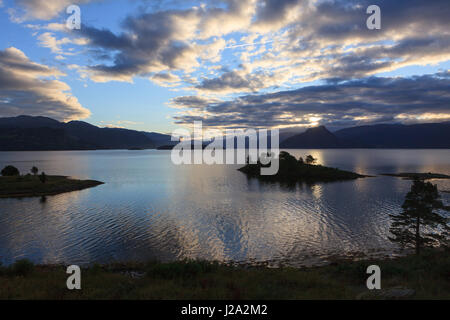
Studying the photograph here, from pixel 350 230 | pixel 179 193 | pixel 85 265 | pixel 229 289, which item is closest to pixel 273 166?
pixel 179 193

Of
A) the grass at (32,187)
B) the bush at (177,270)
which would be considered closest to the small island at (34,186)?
the grass at (32,187)

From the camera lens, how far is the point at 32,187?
88.1 metres

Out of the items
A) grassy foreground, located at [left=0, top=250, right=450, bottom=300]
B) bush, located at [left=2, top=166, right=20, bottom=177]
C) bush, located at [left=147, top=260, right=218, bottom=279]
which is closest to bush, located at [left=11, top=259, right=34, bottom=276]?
grassy foreground, located at [left=0, top=250, right=450, bottom=300]

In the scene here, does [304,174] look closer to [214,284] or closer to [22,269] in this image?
[214,284]

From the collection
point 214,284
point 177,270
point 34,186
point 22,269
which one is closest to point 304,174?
point 34,186

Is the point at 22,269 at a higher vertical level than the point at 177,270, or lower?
lower

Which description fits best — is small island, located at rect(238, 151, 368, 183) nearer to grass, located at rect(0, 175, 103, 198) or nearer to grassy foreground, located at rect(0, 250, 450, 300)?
grass, located at rect(0, 175, 103, 198)

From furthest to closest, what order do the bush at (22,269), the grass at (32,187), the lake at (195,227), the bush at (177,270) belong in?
the grass at (32,187), the lake at (195,227), the bush at (22,269), the bush at (177,270)

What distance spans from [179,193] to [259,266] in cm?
5789

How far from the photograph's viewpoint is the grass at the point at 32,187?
271 ft

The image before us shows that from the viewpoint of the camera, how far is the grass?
8254 centimetres

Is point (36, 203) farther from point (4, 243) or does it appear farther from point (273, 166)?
point (273, 166)

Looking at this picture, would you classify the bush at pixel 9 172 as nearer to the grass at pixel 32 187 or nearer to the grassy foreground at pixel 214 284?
the grass at pixel 32 187
